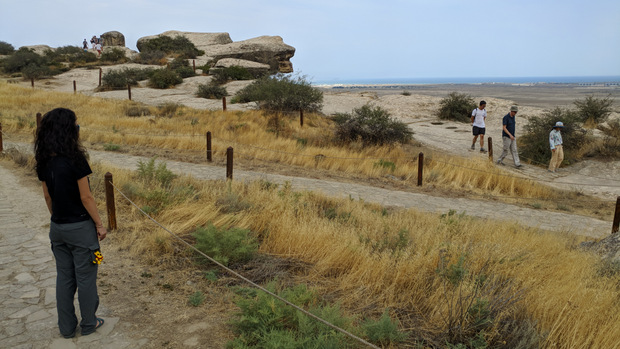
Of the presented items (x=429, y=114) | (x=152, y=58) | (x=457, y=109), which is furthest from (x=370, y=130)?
(x=152, y=58)

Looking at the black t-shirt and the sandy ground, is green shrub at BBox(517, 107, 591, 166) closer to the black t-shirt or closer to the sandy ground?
the sandy ground

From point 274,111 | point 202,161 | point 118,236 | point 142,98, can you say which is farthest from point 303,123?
point 118,236

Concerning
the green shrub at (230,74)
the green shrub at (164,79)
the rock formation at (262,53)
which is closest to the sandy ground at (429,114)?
the green shrub at (164,79)

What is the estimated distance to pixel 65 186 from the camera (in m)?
3.66

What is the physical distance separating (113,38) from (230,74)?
1250 inches

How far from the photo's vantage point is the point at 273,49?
136 feet

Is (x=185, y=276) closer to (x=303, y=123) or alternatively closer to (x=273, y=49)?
(x=303, y=123)

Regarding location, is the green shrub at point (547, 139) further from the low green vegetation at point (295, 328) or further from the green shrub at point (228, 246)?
the low green vegetation at point (295, 328)

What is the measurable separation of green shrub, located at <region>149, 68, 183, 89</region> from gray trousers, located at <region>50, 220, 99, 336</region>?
99.5 ft

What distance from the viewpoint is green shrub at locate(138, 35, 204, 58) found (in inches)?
1828

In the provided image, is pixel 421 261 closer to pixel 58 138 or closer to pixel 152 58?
pixel 58 138

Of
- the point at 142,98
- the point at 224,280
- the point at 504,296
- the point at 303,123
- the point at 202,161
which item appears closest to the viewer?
the point at 504,296

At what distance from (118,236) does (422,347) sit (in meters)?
4.58

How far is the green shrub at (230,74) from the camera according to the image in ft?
108
